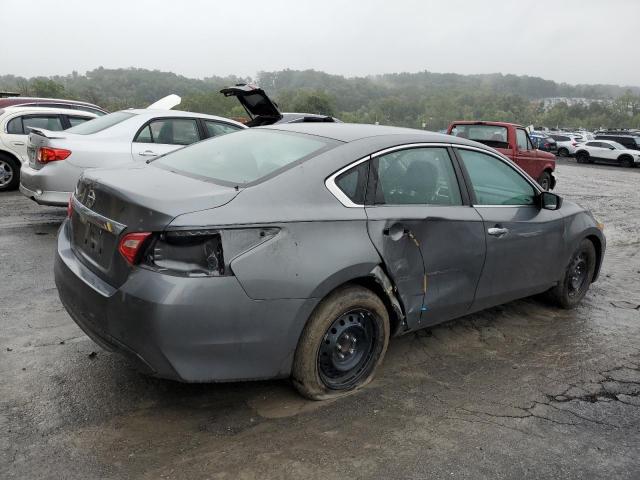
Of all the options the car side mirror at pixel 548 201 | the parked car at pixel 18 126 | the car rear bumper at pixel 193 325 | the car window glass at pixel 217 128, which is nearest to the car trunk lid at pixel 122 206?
the car rear bumper at pixel 193 325

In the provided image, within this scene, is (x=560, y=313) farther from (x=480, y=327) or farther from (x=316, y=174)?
(x=316, y=174)

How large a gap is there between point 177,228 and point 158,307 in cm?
37

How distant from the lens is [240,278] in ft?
8.29

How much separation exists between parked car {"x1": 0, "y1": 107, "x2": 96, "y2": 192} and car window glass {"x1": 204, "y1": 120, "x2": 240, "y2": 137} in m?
3.48

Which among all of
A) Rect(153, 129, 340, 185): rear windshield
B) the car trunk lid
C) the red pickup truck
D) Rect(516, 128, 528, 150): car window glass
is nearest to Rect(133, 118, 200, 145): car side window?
Rect(153, 129, 340, 185): rear windshield

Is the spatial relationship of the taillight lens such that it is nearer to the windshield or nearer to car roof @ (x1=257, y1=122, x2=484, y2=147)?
car roof @ (x1=257, y1=122, x2=484, y2=147)

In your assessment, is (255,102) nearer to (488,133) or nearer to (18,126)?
(18,126)

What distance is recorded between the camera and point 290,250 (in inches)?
105

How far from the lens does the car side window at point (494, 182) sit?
3.79 m

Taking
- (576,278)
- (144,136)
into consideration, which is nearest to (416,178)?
(576,278)

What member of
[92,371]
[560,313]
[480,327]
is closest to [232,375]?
[92,371]

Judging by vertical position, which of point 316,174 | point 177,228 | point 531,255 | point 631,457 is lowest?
point 631,457

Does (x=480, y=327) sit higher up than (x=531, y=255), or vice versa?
(x=531, y=255)

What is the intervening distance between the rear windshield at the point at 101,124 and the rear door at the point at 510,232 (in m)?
5.09
